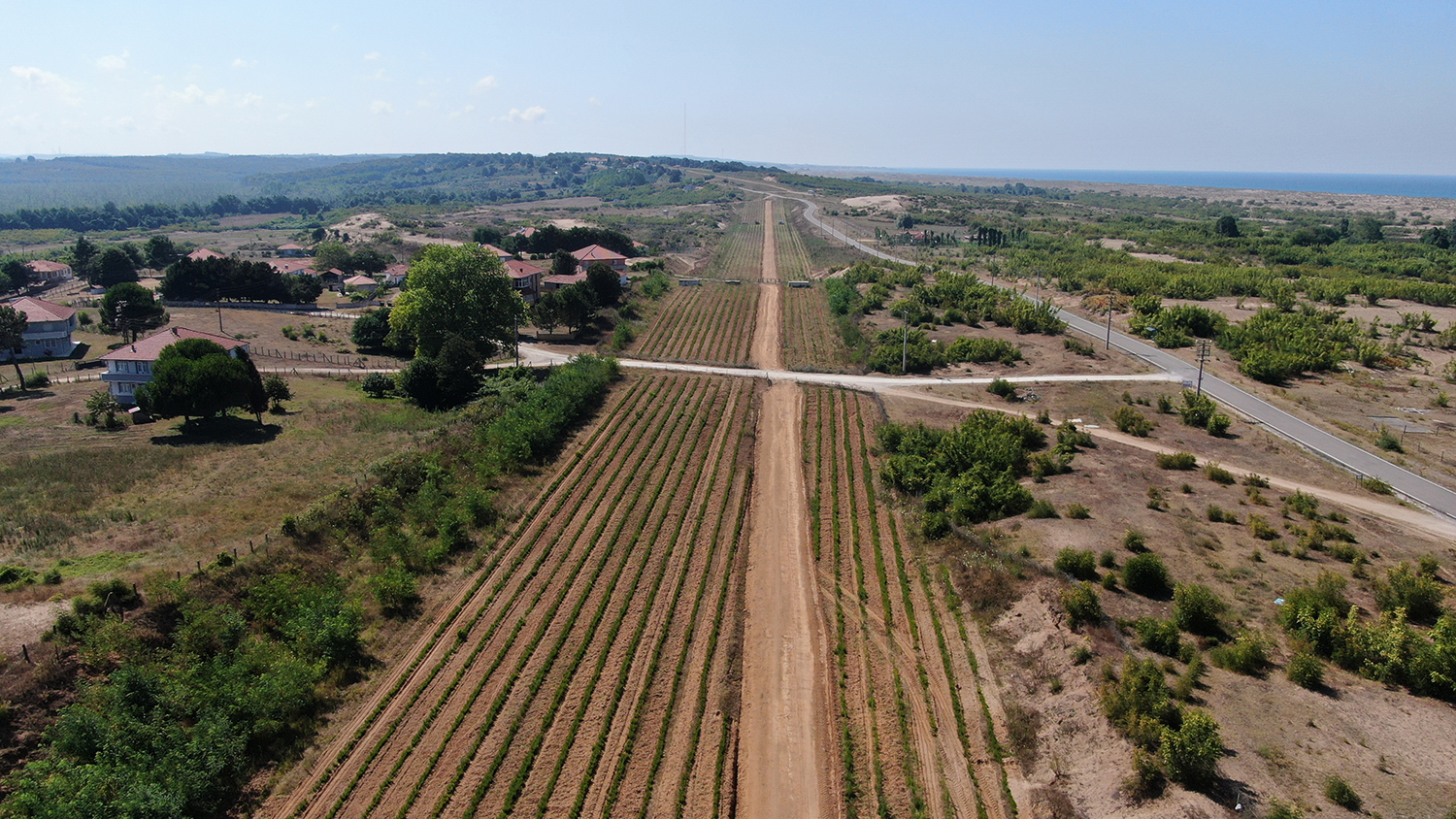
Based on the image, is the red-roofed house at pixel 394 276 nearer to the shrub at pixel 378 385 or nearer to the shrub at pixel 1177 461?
the shrub at pixel 378 385

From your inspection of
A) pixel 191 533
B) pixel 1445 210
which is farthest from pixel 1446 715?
pixel 1445 210

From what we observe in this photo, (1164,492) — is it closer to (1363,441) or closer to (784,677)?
(1363,441)

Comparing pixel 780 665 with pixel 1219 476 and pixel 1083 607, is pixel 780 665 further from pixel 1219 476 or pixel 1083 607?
pixel 1219 476

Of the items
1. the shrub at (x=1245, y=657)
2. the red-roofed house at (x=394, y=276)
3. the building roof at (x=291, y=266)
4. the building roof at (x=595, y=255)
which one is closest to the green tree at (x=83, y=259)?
the building roof at (x=291, y=266)

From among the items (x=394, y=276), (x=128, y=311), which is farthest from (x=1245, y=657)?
(x=394, y=276)

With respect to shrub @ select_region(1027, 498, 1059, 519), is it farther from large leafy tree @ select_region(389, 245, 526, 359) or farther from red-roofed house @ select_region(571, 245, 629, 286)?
red-roofed house @ select_region(571, 245, 629, 286)

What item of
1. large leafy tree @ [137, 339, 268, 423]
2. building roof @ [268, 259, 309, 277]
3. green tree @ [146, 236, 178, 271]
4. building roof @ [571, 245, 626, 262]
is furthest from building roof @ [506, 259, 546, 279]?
green tree @ [146, 236, 178, 271]
